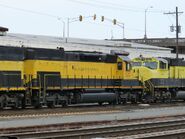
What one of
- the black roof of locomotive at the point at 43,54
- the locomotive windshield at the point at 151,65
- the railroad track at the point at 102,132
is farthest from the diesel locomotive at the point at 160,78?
the railroad track at the point at 102,132

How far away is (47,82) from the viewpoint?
25.8 meters

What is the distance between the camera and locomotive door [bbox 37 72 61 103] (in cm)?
2520

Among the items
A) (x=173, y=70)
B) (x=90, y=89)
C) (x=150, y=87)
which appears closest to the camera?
(x=90, y=89)

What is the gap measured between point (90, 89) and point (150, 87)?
6433 millimetres

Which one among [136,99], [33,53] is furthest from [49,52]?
[136,99]

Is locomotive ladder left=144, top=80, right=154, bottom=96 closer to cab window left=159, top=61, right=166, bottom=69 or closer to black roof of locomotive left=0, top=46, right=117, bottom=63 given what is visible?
cab window left=159, top=61, right=166, bottom=69

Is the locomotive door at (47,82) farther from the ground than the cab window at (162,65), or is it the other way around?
the cab window at (162,65)

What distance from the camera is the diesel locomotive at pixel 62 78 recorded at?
2378 centimetres

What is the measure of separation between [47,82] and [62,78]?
139cm

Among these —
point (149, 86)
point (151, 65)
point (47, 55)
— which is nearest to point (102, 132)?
point (47, 55)

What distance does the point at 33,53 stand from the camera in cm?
2525

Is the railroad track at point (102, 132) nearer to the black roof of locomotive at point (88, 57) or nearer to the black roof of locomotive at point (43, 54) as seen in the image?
the black roof of locomotive at point (43, 54)

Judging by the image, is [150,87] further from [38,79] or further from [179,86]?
[38,79]

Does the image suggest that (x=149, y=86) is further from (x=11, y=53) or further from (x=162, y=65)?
(x=11, y=53)
